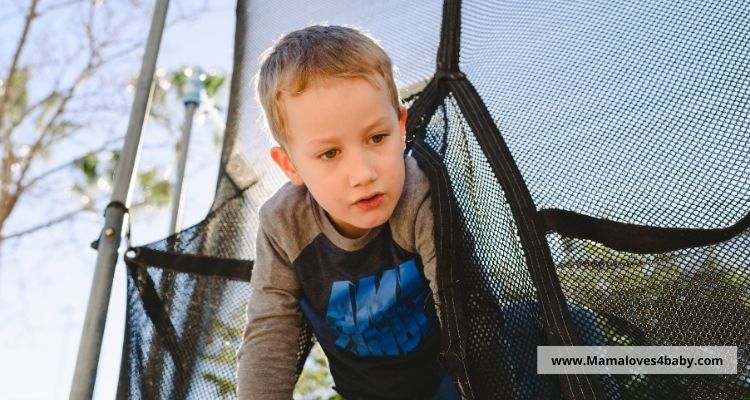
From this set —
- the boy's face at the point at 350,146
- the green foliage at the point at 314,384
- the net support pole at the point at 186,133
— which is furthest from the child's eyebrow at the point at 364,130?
the net support pole at the point at 186,133

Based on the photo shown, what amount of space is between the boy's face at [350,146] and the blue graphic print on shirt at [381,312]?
0.41 feet

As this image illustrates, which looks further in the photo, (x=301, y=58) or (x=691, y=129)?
(x=301, y=58)

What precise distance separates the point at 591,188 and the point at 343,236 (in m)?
0.46

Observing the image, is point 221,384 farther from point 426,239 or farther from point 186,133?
point 186,133

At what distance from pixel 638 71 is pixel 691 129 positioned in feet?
0.44

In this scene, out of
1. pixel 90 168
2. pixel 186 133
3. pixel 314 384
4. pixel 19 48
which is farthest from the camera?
pixel 90 168

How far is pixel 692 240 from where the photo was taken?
0.94 m

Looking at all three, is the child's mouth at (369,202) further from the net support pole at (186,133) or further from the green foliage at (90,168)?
the green foliage at (90,168)

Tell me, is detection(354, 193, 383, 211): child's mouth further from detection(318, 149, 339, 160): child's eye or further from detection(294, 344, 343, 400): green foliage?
detection(294, 344, 343, 400): green foliage

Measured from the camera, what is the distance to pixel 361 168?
3.47ft

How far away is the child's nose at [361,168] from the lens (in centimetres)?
106

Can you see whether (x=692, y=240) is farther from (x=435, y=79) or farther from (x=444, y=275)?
(x=435, y=79)

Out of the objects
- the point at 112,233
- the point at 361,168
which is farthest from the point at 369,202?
the point at 112,233

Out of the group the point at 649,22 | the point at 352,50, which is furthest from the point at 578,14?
the point at 352,50
